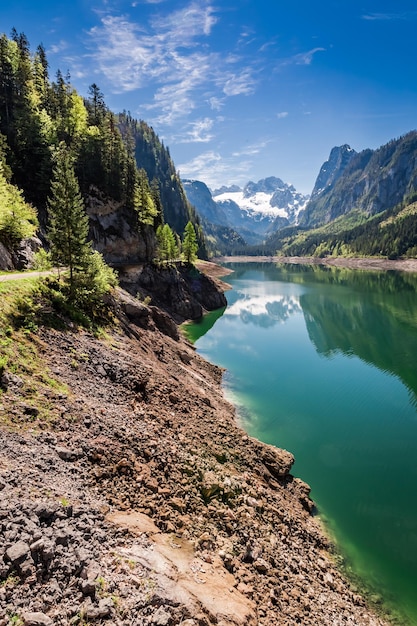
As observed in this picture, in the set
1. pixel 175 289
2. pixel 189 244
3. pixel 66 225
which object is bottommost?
pixel 175 289

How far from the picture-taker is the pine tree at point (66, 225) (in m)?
27.2

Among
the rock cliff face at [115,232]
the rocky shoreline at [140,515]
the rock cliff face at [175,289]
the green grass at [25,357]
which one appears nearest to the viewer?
the rocky shoreline at [140,515]

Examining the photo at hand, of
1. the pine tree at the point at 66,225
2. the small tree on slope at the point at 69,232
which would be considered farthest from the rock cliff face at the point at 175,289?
the pine tree at the point at 66,225

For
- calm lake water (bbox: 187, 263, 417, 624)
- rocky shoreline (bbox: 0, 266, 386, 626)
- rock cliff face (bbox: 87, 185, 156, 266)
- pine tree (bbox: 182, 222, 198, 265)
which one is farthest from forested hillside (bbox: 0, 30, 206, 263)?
rocky shoreline (bbox: 0, 266, 386, 626)

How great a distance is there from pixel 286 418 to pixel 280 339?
32.7 metres

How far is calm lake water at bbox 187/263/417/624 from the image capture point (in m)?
20.3

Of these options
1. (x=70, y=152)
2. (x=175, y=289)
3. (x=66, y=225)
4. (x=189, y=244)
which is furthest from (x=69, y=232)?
(x=189, y=244)

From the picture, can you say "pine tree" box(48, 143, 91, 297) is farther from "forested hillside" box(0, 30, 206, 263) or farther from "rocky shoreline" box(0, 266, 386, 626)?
"forested hillside" box(0, 30, 206, 263)

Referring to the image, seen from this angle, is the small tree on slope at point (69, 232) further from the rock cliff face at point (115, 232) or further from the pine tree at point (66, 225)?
the rock cliff face at point (115, 232)

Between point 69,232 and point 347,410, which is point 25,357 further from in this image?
point 347,410

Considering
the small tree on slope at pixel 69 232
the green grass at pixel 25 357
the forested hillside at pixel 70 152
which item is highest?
the forested hillside at pixel 70 152

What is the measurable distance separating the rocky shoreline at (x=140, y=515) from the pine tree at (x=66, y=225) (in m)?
6.96

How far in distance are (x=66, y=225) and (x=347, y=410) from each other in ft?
109

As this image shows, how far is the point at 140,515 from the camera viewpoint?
44.5 feet
